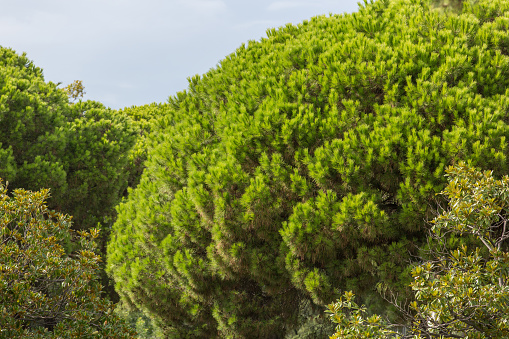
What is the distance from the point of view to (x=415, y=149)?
691 centimetres

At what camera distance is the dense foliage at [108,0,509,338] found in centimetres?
704

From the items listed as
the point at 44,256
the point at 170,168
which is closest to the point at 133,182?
the point at 170,168

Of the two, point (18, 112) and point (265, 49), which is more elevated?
point (18, 112)

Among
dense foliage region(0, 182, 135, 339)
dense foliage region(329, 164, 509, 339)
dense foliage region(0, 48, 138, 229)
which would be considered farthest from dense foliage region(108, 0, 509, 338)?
dense foliage region(0, 48, 138, 229)

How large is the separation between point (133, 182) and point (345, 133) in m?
9.79

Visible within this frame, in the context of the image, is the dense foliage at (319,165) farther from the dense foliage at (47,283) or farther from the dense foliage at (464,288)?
the dense foliage at (47,283)

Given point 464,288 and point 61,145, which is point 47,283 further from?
point 464,288

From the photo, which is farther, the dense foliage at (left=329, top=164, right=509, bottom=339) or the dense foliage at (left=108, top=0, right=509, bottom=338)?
the dense foliage at (left=108, top=0, right=509, bottom=338)

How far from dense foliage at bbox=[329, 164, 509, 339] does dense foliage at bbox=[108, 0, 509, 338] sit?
2.19ft

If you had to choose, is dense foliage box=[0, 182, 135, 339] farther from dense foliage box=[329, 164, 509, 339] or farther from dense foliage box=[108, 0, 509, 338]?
dense foliage box=[329, 164, 509, 339]

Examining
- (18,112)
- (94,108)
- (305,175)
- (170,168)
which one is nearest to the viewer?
(305,175)

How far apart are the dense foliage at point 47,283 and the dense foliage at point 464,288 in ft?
11.7

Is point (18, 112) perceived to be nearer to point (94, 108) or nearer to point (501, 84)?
point (94, 108)

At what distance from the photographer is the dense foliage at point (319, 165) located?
7.04 m
